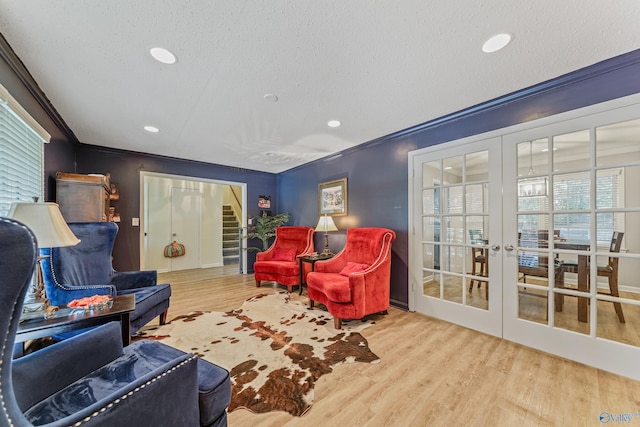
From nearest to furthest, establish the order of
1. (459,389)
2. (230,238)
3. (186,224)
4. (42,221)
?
(42,221), (459,389), (186,224), (230,238)

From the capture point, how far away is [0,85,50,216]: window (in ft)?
5.71

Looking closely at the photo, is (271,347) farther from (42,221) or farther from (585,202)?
(585,202)

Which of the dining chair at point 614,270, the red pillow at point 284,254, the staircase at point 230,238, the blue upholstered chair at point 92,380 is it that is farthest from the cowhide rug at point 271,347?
the staircase at point 230,238

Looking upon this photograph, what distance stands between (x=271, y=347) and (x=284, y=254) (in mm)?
2296

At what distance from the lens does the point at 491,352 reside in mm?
2078

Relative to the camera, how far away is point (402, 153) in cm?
319

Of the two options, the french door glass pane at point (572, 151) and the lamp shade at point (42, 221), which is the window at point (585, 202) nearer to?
the french door glass pane at point (572, 151)

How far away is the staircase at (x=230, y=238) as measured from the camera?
6684 millimetres

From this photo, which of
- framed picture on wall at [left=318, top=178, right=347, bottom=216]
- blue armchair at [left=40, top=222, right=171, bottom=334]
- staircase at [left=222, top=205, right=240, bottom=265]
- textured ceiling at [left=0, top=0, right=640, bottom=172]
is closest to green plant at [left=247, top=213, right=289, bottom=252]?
framed picture on wall at [left=318, top=178, right=347, bottom=216]

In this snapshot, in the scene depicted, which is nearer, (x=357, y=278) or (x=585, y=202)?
(x=585, y=202)

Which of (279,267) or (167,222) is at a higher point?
(167,222)

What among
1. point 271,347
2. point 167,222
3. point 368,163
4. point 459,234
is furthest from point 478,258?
point 167,222

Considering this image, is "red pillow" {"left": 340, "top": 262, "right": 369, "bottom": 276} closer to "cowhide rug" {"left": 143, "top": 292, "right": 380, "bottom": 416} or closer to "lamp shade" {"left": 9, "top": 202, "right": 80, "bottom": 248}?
"cowhide rug" {"left": 143, "top": 292, "right": 380, "bottom": 416}

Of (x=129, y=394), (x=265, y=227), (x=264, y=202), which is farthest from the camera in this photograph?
(x=264, y=202)
